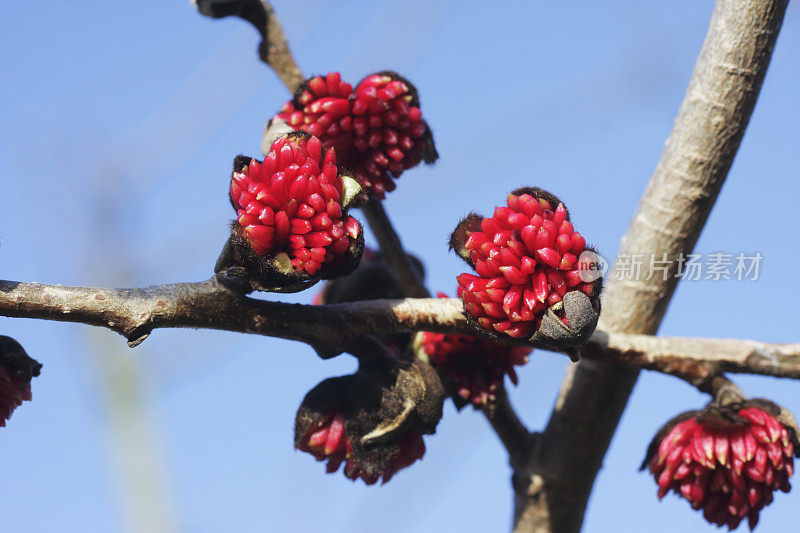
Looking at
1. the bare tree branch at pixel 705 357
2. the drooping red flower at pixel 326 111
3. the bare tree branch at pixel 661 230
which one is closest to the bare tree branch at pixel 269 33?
the drooping red flower at pixel 326 111

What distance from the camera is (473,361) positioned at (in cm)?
215

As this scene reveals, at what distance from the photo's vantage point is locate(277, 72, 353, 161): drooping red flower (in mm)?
1951

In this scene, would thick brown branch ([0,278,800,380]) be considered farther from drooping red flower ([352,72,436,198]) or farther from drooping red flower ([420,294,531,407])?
drooping red flower ([352,72,436,198])

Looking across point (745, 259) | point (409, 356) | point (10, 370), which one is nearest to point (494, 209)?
point (409, 356)

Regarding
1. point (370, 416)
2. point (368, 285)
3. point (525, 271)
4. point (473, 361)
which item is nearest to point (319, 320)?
point (370, 416)

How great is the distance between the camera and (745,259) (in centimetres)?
248

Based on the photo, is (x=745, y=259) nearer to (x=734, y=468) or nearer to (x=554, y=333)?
(x=734, y=468)

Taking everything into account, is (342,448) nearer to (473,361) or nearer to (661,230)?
(473,361)

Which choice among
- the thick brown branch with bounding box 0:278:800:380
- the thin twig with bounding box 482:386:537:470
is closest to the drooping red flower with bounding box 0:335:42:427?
the thick brown branch with bounding box 0:278:800:380

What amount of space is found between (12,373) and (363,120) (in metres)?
0.88

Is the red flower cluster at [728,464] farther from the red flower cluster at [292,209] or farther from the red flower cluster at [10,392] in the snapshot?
the red flower cluster at [10,392]

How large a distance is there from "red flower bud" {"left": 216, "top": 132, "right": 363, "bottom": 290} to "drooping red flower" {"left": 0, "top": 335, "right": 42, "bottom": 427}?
431mm

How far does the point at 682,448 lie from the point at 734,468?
119 mm

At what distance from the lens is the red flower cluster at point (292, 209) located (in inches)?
59.7
